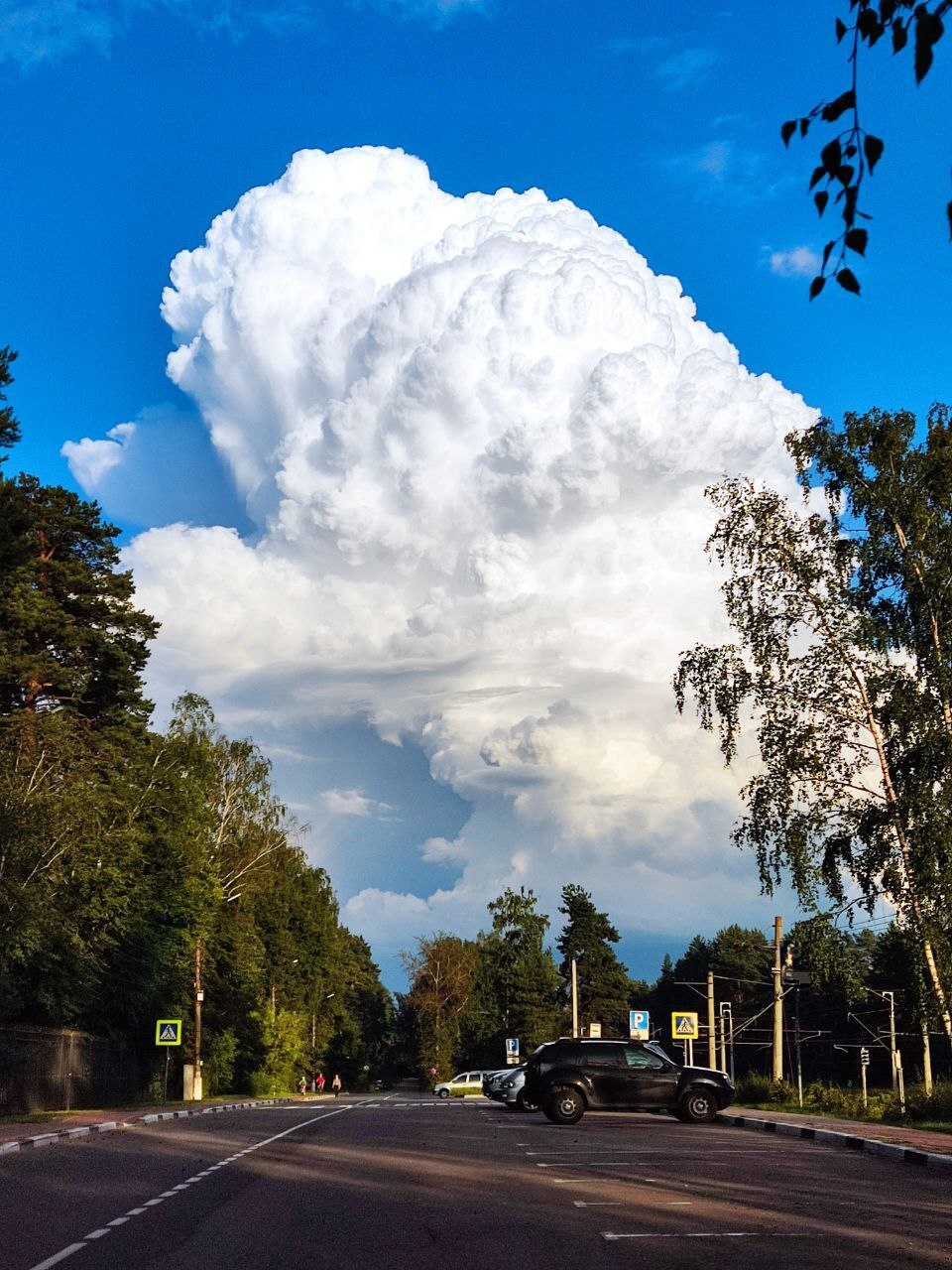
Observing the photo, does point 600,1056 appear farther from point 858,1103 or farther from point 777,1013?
point 777,1013

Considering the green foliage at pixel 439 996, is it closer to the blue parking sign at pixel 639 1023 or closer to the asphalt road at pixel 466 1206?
the blue parking sign at pixel 639 1023

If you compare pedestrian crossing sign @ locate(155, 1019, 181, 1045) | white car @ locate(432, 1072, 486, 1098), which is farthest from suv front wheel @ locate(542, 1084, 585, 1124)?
white car @ locate(432, 1072, 486, 1098)

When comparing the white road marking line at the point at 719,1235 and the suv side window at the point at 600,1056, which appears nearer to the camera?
the white road marking line at the point at 719,1235

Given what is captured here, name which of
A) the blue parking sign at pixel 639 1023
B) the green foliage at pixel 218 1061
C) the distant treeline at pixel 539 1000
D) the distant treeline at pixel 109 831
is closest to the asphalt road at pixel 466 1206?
the distant treeline at pixel 109 831

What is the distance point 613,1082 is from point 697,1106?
88.4 inches

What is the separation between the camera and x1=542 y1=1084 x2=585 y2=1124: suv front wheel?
29.6 metres

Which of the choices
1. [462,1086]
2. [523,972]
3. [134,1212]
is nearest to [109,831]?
[134,1212]

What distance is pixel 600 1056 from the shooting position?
29922 mm

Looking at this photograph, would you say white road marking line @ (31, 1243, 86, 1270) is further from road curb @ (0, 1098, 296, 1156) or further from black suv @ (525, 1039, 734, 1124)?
black suv @ (525, 1039, 734, 1124)

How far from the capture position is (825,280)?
212 inches

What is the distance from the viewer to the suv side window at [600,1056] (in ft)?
97.7

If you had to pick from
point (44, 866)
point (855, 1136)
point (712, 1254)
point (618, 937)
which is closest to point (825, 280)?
point (712, 1254)

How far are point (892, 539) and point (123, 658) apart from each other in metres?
28.6

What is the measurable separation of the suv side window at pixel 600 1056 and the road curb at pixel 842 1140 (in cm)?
317
